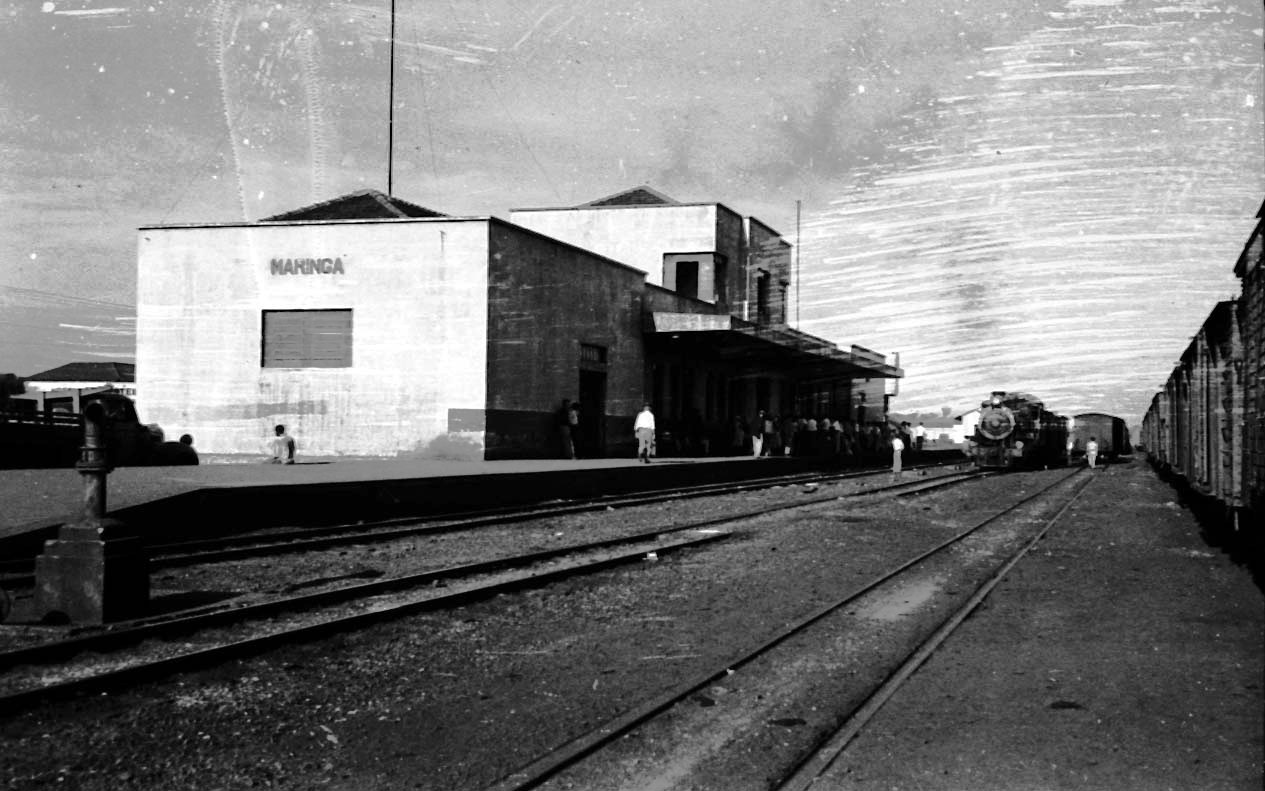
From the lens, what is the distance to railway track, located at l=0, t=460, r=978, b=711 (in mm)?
5551

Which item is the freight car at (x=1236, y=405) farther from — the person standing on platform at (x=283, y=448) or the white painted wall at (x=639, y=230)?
the white painted wall at (x=639, y=230)

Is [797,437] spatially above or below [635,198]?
below

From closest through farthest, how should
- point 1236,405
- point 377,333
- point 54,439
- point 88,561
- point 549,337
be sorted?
point 88,561 < point 1236,405 < point 54,439 < point 377,333 < point 549,337

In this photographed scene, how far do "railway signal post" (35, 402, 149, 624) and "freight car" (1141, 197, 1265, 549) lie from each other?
322 inches

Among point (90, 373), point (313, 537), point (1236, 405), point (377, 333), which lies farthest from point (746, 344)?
point (90, 373)

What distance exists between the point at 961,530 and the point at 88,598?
38.2 ft

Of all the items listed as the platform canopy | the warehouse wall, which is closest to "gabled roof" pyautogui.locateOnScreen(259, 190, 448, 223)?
the warehouse wall

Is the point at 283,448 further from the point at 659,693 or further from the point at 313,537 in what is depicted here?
the point at 659,693

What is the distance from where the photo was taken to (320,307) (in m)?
28.0

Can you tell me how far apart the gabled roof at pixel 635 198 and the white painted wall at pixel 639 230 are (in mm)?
1241

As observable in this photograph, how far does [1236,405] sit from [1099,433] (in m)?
52.1

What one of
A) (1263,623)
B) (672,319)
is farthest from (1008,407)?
(1263,623)

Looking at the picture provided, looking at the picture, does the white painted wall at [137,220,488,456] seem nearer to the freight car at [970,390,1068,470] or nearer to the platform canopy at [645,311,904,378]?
the platform canopy at [645,311,904,378]

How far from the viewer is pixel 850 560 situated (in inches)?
456
